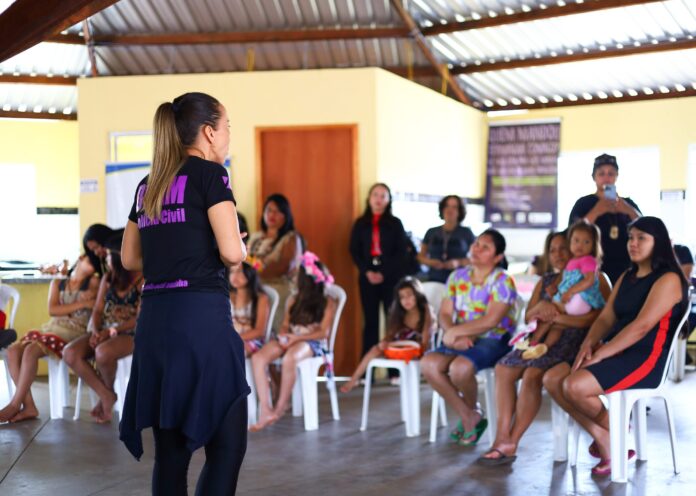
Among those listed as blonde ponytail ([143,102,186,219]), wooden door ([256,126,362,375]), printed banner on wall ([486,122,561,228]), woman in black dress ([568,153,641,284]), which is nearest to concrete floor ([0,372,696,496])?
woman in black dress ([568,153,641,284])

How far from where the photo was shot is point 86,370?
584cm

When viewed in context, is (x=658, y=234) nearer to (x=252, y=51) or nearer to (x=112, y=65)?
(x=252, y=51)

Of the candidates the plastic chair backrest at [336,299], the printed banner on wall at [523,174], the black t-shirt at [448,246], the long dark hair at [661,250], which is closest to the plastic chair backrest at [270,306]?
Result: the plastic chair backrest at [336,299]

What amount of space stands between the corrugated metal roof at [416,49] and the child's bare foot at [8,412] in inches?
167

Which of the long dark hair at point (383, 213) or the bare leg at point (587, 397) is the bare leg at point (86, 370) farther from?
the bare leg at point (587, 397)

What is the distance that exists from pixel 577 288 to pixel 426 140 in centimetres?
427

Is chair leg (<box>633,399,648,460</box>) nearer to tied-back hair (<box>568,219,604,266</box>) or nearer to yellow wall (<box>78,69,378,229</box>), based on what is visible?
tied-back hair (<box>568,219,604,266</box>)

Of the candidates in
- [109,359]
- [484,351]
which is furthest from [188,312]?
[109,359]

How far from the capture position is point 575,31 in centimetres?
899

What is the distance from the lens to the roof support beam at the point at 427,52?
8.67 meters

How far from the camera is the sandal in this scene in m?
4.51

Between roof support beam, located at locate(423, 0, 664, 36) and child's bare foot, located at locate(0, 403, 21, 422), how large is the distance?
5.23 metres

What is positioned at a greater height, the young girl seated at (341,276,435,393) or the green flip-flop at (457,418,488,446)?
the young girl seated at (341,276,435,393)

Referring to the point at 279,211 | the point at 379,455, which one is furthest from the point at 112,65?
the point at 379,455
